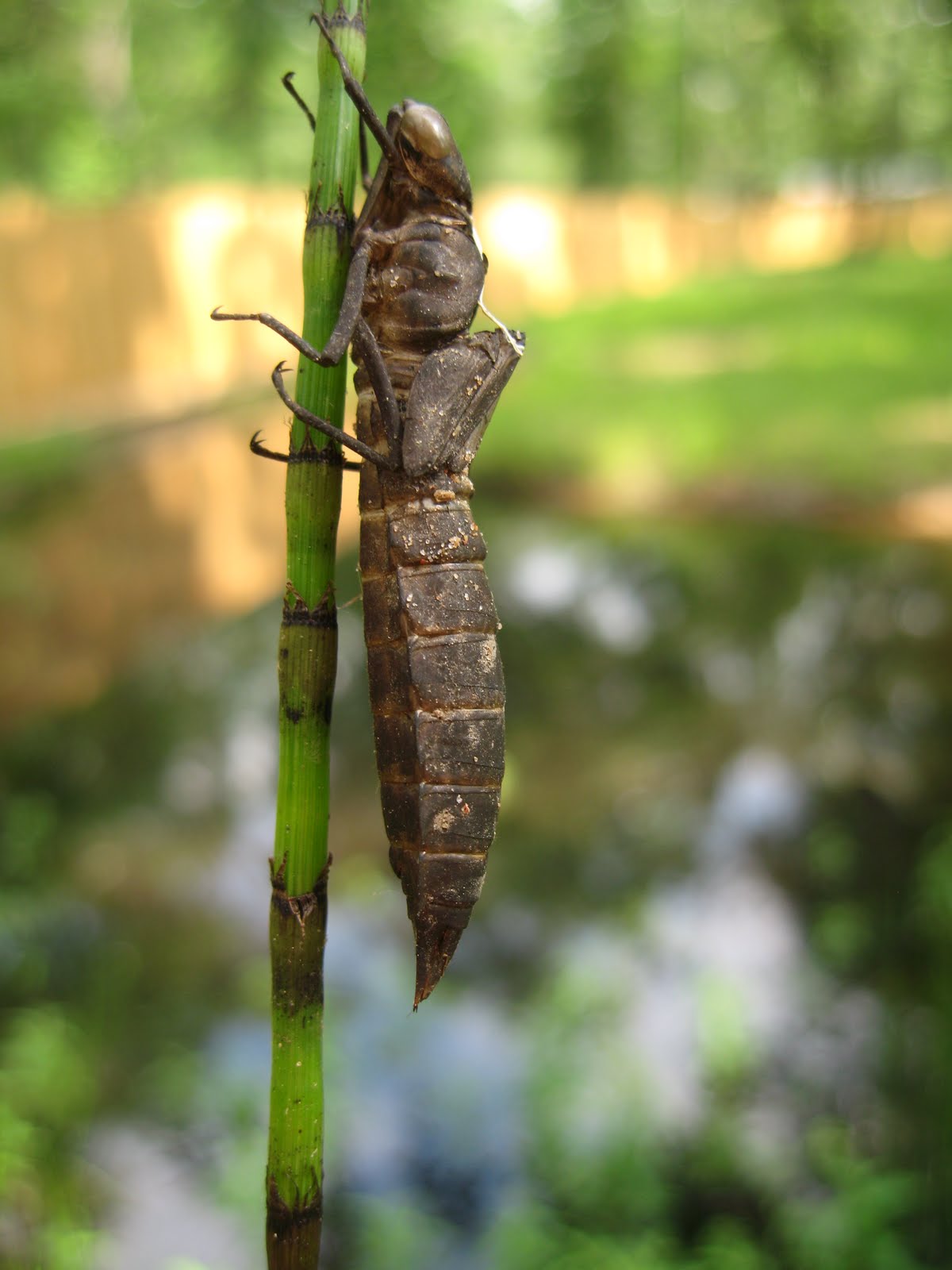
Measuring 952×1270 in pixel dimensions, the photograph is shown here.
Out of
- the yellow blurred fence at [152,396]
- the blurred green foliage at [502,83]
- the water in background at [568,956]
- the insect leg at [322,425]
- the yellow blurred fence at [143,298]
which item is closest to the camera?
the insect leg at [322,425]

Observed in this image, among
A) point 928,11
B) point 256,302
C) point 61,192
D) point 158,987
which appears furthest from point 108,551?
point 61,192

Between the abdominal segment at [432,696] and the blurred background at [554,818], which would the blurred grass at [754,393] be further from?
the abdominal segment at [432,696]

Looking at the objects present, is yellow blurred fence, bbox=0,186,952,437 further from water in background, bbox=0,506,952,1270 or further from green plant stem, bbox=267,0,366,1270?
green plant stem, bbox=267,0,366,1270

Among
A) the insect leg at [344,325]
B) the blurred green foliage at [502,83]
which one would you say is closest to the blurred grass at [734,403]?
the blurred green foliage at [502,83]

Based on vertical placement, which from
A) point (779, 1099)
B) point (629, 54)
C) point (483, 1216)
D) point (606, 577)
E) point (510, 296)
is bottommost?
point (483, 1216)

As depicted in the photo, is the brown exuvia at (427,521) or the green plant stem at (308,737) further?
the brown exuvia at (427,521)

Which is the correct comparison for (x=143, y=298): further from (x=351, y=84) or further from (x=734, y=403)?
(x=351, y=84)

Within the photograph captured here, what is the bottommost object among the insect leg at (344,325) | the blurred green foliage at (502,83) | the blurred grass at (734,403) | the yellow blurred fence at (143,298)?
the insect leg at (344,325)

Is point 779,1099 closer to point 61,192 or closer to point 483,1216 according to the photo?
point 483,1216
